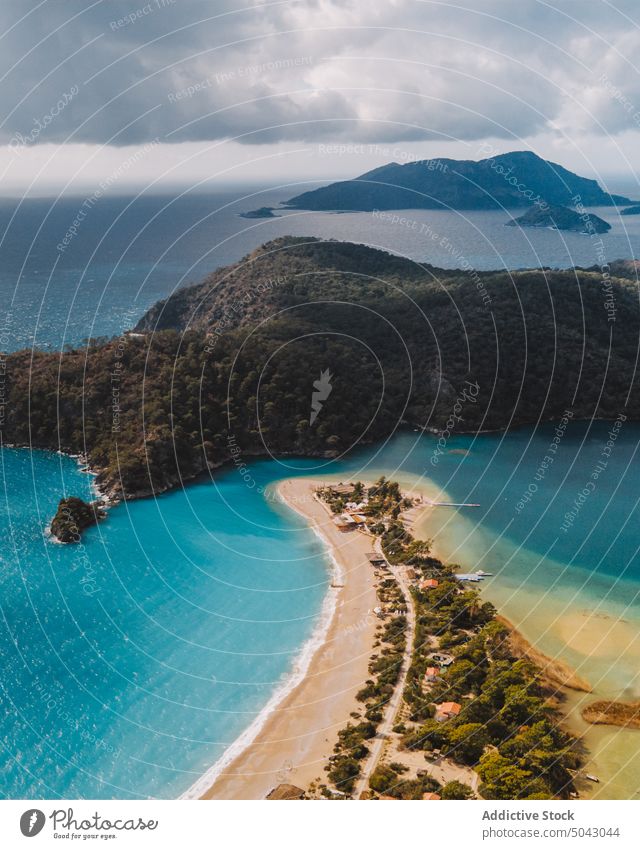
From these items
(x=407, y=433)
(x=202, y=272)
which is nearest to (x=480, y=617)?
(x=407, y=433)

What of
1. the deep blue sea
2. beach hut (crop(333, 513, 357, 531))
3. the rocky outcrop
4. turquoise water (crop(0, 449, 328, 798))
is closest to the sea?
turquoise water (crop(0, 449, 328, 798))

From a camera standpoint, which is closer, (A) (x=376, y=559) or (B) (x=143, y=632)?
(B) (x=143, y=632)

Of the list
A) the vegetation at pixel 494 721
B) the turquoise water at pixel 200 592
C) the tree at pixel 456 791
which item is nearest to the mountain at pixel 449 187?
the turquoise water at pixel 200 592

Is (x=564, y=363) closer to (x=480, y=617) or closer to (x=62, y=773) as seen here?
(x=480, y=617)

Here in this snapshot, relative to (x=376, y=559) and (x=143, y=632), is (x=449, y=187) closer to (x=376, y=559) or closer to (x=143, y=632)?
(x=376, y=559)

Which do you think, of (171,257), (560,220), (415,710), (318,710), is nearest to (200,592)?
(318,710)
